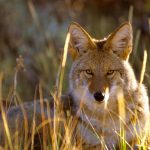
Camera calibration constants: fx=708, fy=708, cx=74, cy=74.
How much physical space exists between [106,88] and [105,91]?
0.03 m

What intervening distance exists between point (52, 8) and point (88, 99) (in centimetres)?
715

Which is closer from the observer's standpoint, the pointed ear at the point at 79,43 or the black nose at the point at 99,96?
the black nose at the point at 99,96

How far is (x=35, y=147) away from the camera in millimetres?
6848

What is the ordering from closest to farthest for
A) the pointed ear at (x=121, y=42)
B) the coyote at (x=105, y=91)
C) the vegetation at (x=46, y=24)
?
the coyote at (x=105, y=91) < the pointed ear at (x=121, y=42) < the vegetation at (x=46, y=24)

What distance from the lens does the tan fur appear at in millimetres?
6520

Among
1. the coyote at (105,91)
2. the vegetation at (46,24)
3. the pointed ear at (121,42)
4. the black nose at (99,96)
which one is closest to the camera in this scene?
the black nose at (99,96)

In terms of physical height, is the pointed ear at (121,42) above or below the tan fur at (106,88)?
above

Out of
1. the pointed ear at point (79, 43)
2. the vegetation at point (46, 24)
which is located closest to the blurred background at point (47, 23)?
the vegetation at point (46, 24)

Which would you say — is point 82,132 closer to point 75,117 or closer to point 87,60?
point 75,117

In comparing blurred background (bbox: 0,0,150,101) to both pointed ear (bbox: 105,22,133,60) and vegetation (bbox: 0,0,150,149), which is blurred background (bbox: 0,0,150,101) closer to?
vegetation (bbox: 0,0,150,149)

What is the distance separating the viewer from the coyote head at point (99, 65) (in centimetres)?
654

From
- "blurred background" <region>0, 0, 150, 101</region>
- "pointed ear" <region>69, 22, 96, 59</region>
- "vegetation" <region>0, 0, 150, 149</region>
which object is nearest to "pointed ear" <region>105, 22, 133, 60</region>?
"pointed ear" <region>69, 22, 96, 59</region>

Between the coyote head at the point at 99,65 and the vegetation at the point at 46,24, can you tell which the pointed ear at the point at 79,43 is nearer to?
the coyote head at the point at 99,65

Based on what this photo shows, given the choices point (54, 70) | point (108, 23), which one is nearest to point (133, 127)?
point (54, 70)
